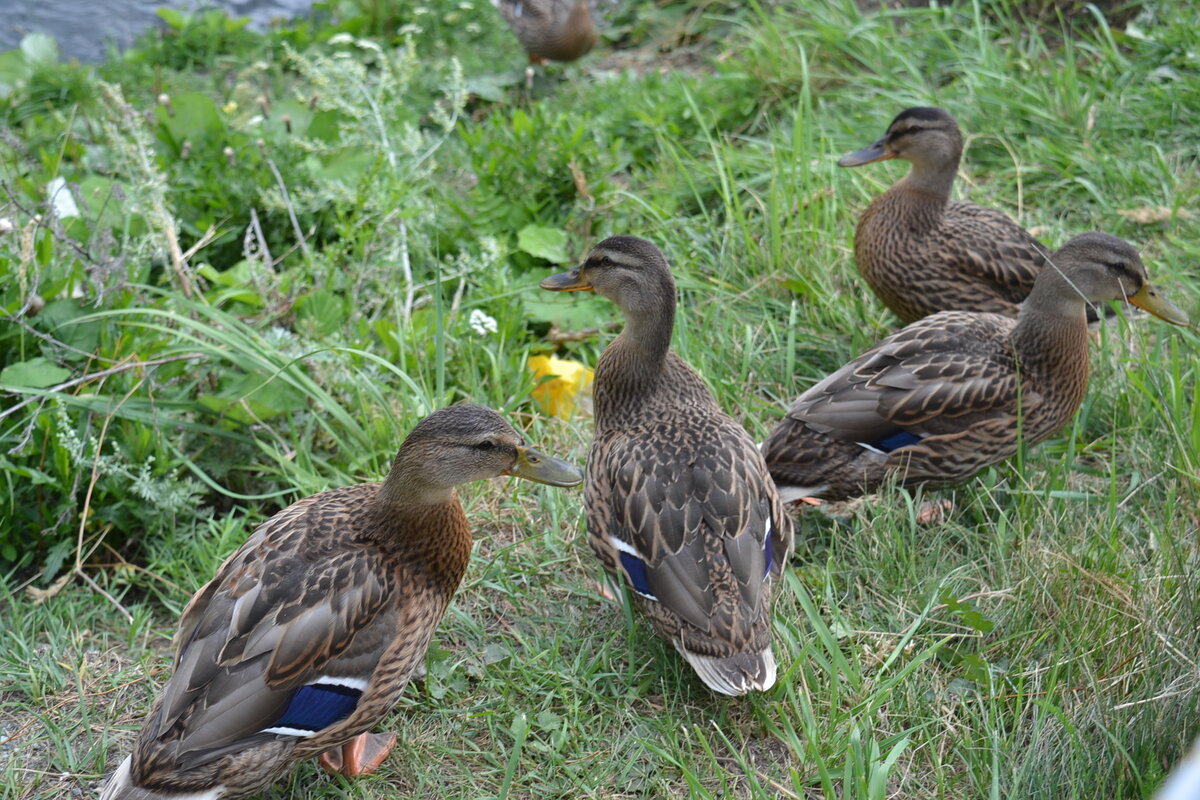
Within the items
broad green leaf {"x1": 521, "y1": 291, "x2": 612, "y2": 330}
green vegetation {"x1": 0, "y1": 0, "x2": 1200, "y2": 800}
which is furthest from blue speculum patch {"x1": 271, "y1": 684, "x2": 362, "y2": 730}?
broad green leaf {"x1": 521, "y1": 291, "x2": 612, "y2": 330}

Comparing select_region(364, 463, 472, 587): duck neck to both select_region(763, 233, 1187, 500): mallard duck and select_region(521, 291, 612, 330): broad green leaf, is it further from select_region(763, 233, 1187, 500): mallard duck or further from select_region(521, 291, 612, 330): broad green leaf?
select_region(521, 291, 612, 330): broad green leaf

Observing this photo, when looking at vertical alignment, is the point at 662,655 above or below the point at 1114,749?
below

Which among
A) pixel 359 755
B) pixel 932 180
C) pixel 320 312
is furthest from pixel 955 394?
pixel 320 312

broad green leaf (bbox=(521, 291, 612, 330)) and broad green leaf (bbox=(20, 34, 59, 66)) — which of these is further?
broad green leaf (bbox=(20, 34, 59, 66))

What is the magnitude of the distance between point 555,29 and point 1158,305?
3767 millimetres

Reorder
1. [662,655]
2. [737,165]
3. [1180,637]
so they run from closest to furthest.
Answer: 1. [1180,637]
2. [662,655]
3. [737,165]

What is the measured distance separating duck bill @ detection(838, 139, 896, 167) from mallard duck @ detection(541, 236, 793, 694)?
1.37 meters

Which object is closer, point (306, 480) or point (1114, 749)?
point (1114, 749)

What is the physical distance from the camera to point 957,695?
2855 mm

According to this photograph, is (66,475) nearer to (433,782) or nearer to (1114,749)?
(433,782)

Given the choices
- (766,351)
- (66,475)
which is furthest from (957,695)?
(66,475)

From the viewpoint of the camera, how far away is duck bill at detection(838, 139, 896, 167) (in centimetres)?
443

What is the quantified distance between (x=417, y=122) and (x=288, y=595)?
3585mm

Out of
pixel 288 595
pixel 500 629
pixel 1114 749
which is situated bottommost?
pixel 500 629
